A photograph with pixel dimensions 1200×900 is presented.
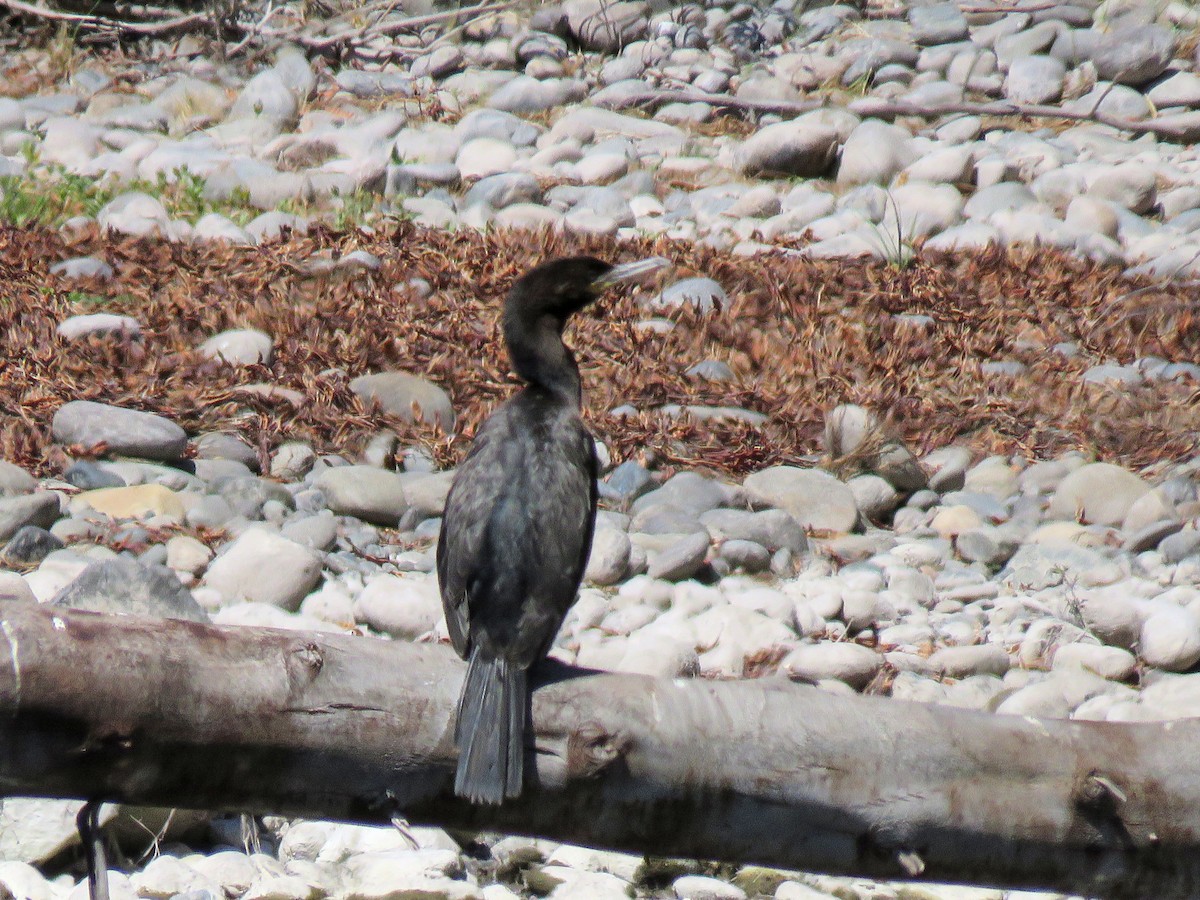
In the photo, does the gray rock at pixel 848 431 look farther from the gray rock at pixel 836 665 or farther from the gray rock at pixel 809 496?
the gray rock at pixel 836 665

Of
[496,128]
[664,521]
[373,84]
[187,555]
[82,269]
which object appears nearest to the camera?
[187,555]

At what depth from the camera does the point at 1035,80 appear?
41.9ft

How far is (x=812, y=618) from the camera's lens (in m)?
5.39

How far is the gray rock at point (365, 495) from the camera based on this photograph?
597 cm

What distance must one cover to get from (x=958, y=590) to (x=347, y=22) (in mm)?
9713

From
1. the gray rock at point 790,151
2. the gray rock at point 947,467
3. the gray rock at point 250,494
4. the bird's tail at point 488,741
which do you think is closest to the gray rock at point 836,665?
the gray rock at point 947,467

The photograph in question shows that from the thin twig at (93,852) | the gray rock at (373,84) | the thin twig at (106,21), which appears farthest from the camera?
the thin twig at (106,21)

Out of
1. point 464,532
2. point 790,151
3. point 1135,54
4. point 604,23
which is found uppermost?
point 464,532

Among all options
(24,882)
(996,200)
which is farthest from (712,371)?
(24,882)

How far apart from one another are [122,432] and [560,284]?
2578 mm

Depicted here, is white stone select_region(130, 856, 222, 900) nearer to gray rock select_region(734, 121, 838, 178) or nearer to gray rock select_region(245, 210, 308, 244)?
gray rock select_region(245, 210, 308, 244)

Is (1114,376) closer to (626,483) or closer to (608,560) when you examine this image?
(626,483)

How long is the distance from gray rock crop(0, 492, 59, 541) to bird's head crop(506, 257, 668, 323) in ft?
6.98

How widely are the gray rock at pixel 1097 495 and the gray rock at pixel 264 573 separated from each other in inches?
122
